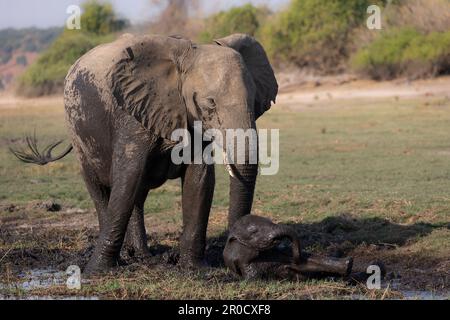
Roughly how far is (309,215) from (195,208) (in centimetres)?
242

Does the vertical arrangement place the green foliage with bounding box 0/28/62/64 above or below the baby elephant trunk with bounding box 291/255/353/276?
below

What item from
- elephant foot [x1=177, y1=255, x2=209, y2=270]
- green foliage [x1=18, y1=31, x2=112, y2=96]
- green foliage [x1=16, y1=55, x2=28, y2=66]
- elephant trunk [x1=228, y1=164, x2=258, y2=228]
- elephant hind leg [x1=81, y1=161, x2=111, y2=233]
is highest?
elephant trunk [x1=228, y1=164, x2=258, y2=228]

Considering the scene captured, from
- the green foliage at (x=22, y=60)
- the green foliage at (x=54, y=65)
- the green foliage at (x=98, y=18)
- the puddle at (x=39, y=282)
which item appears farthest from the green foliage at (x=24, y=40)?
the puddle at (x=39, y=282)

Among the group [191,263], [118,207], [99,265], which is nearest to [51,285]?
[99,265]

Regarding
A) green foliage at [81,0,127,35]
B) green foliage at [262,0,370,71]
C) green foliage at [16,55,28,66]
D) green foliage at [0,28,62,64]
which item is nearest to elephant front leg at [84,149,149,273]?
green foliage at [262,0,370,71]

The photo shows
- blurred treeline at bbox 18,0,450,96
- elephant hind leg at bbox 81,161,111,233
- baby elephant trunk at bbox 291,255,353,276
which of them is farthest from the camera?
blurred treeline at bbox 18,0,450,96

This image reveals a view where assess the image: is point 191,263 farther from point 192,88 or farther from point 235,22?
point 235,22

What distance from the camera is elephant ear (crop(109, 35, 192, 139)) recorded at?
718 centimetres

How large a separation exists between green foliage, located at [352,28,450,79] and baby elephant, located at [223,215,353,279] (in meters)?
17.4

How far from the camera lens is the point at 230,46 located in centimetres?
745

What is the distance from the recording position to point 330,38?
91.9 feet

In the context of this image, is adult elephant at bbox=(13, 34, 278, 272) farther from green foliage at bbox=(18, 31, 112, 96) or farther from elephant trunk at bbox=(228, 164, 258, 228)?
green foliage at bbox=(18, 31, 112, 96)
